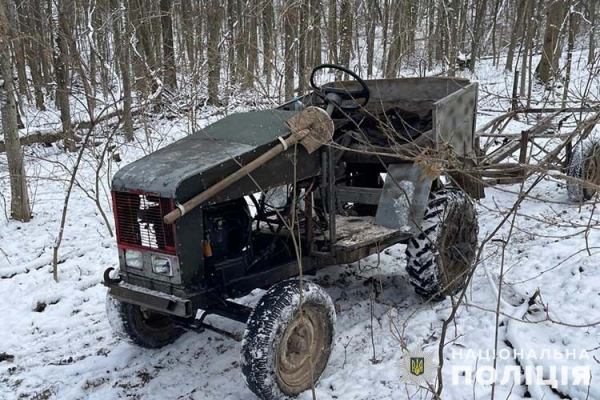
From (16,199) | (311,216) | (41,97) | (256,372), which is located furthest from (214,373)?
(41,97)

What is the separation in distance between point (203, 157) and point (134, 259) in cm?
78

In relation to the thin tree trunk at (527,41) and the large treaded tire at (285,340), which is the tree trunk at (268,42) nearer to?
the large treaded tire at (285,340)

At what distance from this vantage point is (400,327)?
4.05 meters

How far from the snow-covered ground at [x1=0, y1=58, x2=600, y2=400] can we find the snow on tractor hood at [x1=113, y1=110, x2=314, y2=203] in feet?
4.36

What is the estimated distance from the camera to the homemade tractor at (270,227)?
309 centimetres

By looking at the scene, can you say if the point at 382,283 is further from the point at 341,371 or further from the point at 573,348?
the point at 573,348

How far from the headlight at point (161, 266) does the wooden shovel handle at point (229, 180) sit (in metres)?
0.33

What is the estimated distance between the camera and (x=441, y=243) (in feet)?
14.3

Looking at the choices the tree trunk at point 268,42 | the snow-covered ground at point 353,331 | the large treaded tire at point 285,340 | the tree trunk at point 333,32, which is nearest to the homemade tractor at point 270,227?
the large treaded tire at point 285,340

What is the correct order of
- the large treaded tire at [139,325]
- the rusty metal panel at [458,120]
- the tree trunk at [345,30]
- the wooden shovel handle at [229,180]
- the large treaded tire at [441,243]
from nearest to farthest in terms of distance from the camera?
1. the wooden shovel handle at [229,180]
2. the large treaded tire at [139,325]
3. the rusty metal panel at [458,120]
4. the large treaded tire at [441,243]
5. the tree trunk at [345,30]

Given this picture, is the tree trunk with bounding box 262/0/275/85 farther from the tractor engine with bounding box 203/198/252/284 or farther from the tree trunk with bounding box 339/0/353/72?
the tractor engine with bounding box 203/198/252/284

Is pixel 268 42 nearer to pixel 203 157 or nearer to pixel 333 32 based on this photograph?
pixel 333 32

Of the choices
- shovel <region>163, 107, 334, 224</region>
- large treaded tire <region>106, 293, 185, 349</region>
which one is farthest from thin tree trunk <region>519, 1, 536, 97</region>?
large treaded tire <region>106, 293, 185, 349</region>

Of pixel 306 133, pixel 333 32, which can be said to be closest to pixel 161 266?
pixel 306 133
